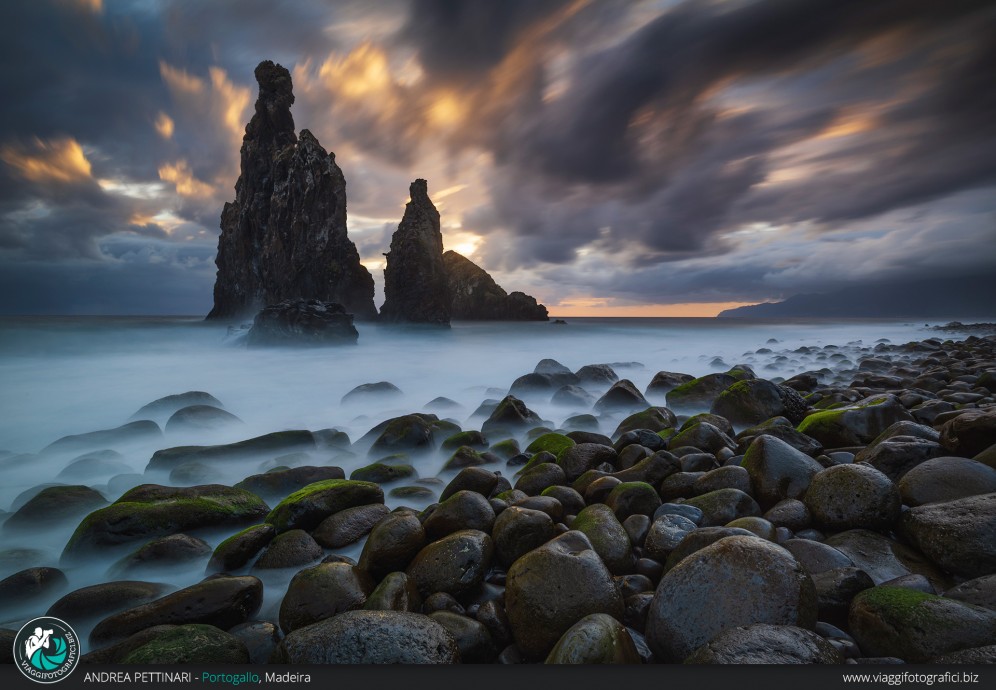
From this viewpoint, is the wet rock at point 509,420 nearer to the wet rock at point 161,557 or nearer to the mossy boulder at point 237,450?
the mossy boulder at point 237,450

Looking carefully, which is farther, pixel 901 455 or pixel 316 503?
pixel 316 503

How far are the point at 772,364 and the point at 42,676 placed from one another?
17675 millimetres

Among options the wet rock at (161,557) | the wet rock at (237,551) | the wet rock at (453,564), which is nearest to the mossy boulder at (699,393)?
the wet rock at (453,564)

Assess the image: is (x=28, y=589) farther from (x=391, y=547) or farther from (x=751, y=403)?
(x=751, y=403)

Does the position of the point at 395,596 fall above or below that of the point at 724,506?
below

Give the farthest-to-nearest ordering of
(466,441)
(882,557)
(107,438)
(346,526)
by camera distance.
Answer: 1. (107,438)
2. (466,441)
3. (346,526)
4. (882,557)

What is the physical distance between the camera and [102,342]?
715 inches

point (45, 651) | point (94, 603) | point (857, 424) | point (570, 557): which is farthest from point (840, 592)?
point (94, 603)

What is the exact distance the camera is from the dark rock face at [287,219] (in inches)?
1566

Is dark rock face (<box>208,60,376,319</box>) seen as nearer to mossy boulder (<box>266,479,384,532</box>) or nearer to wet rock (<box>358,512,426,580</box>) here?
mossy boulder (<box>266,479,384,532</box>)

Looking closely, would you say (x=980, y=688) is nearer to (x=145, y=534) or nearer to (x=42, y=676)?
(x=42, y=676)

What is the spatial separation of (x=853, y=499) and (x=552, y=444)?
2.80m

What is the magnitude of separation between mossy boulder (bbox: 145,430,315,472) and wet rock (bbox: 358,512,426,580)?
335cm

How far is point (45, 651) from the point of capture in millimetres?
1686
